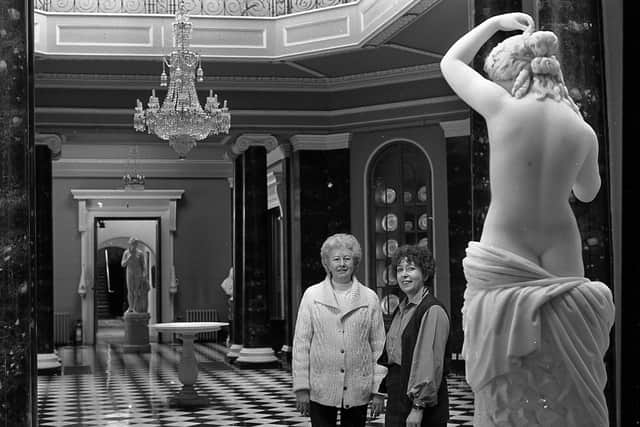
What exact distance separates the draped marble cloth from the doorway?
75.4ft

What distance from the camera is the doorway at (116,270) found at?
28.6 m

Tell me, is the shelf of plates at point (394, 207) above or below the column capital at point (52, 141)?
below

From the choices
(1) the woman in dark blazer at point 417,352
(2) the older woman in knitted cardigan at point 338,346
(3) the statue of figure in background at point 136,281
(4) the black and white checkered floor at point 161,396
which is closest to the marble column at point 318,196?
(4) the black and white checkered floor at point 161,396

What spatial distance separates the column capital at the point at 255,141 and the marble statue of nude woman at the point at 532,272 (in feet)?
45.1

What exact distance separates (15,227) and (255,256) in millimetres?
10974

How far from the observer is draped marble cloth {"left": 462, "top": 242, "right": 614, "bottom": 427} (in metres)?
3.66

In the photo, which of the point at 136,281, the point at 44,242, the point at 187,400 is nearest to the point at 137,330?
the point at 136,281

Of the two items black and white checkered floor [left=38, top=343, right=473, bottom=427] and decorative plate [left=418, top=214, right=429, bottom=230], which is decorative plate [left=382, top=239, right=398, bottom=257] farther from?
black and white checkered floor [left=38, top=343, right=473, bottom=427]

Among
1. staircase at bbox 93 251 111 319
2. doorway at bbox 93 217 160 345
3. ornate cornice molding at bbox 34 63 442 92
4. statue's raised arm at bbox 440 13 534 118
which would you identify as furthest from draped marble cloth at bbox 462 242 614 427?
staircase at bbox 93 251 111 319

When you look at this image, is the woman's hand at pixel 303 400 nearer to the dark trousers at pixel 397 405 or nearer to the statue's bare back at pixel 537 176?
the dark trousers at pixel 397 405

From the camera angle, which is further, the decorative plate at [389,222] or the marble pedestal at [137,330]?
the marble pedestal at [137,330]

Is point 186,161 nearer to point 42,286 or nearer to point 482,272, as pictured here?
point 42,286

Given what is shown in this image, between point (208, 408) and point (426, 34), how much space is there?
19.0 ft

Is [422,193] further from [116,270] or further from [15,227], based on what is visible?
[116,270]
